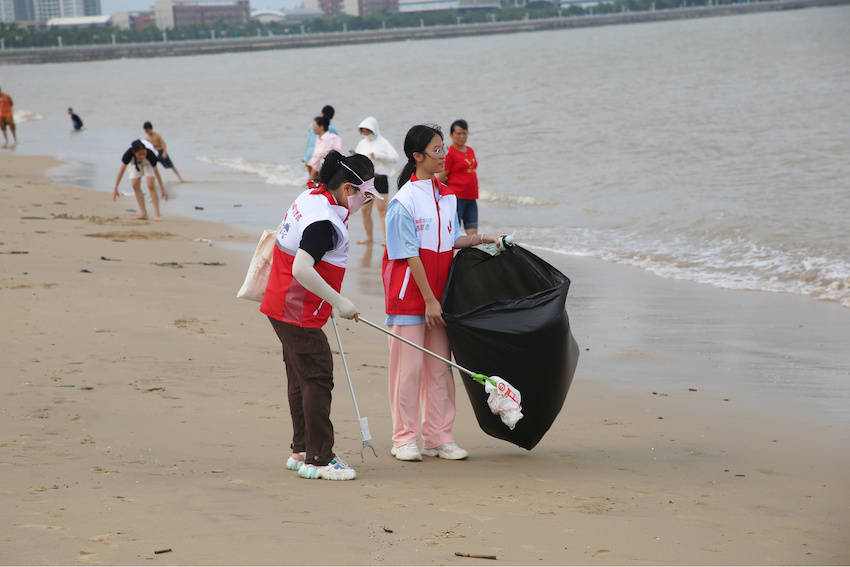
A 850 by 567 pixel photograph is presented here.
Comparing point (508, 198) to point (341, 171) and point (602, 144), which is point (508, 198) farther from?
point (341, 171)

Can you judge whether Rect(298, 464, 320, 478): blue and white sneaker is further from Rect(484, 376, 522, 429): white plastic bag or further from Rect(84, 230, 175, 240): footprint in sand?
Rect(84, 230, 175, 240): footprint in sand

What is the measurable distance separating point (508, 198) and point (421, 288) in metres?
13.2

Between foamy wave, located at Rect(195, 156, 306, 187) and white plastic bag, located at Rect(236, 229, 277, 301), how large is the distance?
49.1 ft

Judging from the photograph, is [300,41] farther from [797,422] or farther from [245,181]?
[797,422]

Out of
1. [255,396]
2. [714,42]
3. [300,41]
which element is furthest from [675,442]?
[300,41]

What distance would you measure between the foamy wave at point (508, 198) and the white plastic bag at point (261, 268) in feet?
41.9

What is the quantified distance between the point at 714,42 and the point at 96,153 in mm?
63457

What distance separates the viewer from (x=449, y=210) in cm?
502

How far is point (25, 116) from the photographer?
45375mm

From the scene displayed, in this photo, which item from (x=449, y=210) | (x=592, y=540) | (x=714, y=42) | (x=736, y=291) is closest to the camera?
(x=592, y=540)

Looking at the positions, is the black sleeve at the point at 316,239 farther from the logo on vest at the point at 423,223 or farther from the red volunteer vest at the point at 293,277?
the logo on vest at the point at 423,223

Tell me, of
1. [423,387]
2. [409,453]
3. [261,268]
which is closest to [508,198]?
[423,387]

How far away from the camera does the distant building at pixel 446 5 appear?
175500mm

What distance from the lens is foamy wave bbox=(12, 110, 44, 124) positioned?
44.0 metres
